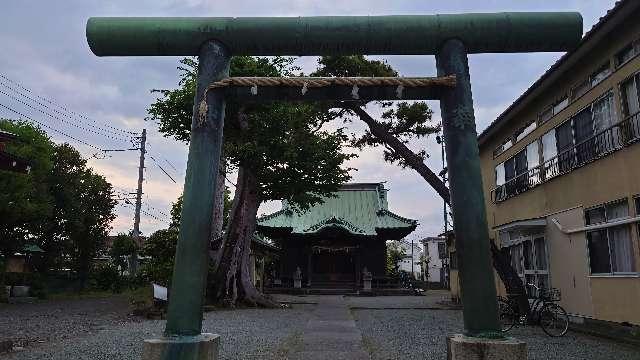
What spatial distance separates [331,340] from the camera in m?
9.43

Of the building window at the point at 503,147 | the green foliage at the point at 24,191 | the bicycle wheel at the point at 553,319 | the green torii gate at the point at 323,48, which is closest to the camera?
the green torii gate at the point at 323,48

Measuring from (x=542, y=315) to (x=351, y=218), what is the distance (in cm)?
2120

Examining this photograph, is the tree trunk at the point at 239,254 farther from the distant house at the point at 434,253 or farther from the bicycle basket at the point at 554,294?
the distant house at the point at 434,253

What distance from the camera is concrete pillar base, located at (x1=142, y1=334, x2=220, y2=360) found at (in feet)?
13.4

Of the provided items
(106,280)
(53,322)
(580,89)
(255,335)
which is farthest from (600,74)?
(106,280)

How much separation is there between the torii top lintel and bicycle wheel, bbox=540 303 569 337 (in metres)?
8.35

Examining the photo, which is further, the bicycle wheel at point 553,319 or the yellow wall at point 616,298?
the bicycle wheel at point 553,319

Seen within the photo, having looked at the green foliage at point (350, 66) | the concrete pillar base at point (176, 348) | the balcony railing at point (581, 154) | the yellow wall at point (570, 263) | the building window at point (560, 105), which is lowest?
the concrete pillar base at point (176, 348)

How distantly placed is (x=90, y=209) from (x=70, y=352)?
21566mm

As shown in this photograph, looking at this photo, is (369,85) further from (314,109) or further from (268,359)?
(314,109)

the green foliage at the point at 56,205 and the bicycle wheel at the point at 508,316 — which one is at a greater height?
the green foliage at the point at 56,205

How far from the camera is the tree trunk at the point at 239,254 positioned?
17.9 meters

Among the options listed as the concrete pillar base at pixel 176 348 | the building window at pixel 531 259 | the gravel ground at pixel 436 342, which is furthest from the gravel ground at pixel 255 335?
the concrete pillar base at pixel 176 348

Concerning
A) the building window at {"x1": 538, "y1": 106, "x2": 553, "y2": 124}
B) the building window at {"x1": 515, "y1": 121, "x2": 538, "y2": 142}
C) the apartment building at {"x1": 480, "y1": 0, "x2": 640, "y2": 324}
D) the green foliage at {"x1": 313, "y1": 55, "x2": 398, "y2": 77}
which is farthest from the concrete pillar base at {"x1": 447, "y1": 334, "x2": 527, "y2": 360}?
the green foliage at {"x1": 313, "y1": 55, "x2": 398, "y2": 77}
